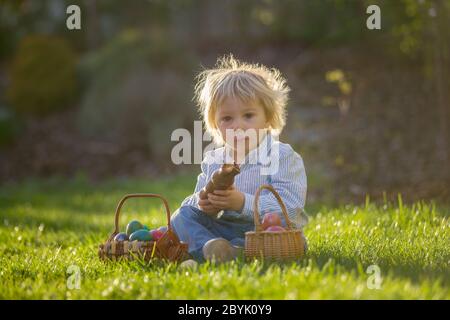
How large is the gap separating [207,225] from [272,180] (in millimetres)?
473

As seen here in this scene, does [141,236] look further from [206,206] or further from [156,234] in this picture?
[206,206]

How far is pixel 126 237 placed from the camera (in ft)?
13.2

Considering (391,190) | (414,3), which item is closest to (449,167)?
(391,190)

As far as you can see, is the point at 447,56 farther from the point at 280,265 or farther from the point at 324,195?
the point at 280,265

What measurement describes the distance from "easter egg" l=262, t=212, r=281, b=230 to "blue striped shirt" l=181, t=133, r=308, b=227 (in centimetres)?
17

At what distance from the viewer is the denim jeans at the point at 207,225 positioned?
404 cm

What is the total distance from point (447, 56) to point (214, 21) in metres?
11.6

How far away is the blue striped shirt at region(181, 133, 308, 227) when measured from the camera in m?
3.99

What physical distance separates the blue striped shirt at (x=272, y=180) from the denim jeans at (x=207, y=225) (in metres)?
0.03

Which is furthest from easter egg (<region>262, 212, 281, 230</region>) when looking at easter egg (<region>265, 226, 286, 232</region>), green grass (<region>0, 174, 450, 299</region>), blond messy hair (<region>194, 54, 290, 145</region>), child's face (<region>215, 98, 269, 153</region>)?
blond messy hair (<region>194, 54, 290, 145</region>)

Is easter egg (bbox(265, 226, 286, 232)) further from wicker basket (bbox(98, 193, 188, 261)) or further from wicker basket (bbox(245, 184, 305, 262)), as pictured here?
wicker basket (bbox(98, 193, 188, 261))

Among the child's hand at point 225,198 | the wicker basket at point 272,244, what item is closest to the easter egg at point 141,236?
the child's hand at point 225,198

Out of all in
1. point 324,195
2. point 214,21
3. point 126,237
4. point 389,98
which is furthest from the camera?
point 214,21

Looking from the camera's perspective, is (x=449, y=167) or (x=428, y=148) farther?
(x=428, y=148)
